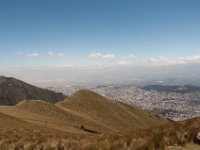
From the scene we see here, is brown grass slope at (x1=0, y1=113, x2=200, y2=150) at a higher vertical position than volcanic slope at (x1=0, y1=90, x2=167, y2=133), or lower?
higher

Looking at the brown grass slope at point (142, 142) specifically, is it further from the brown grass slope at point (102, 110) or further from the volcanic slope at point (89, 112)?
the brown grass slope at point (102, 110)

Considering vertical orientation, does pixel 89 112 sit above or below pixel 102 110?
below

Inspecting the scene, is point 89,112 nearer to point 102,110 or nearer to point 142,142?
point 102,110

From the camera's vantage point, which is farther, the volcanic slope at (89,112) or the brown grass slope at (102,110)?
the brown grass slope at (102,110)

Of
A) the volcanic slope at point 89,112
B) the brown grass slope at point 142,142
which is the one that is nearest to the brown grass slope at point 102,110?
the volcanic slope at point 89,112

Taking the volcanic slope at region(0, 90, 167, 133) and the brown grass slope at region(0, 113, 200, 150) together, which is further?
the volcanic slope at region(0, 90, 167, 133)

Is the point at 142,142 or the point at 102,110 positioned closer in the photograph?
the point at 142,142

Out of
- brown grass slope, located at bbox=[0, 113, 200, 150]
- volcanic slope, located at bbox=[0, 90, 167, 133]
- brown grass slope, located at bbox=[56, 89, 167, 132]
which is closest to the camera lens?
brown grass slope, located at bbox=[0, 113, 200, 150]

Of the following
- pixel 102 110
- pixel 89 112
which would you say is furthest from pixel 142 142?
pixel 102 110

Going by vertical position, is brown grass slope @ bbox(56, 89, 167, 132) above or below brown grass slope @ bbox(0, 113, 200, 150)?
below

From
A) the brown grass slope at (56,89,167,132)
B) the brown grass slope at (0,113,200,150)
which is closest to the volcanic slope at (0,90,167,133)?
the brown grass slope at (56,89,167,132)

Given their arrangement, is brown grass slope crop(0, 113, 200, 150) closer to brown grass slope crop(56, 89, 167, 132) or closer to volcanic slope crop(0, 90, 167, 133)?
volcanic slope crop(0, 90, 167, 133)

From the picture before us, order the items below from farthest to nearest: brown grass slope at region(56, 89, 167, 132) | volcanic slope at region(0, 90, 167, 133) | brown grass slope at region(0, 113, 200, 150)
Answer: brown grass slope at region(56, 89, 167, 132)
volcanic slope at region(0, 90, 167, 133)
brown grass slope at region(0, 113, 200, 150)
